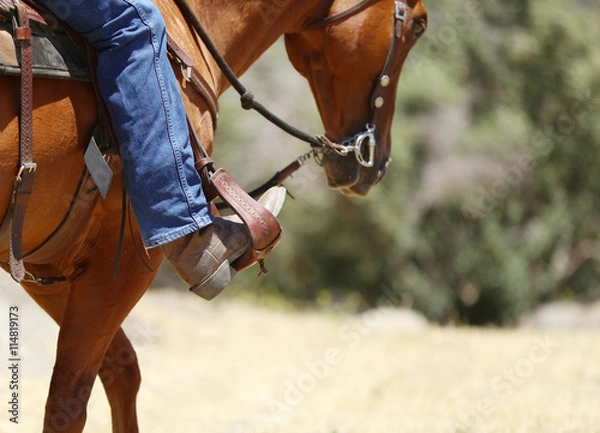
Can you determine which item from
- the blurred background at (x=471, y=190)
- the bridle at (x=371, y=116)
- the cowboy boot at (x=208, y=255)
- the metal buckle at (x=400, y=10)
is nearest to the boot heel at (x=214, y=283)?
the cowboy boot at (x=208, y=255)

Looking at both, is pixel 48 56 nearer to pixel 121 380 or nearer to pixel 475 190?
pixel 121 380

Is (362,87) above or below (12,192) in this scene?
above

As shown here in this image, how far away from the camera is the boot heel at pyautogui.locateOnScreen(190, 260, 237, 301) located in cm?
281

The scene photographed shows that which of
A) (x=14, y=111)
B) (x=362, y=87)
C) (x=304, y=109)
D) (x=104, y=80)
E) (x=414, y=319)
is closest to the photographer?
(x=14, y=111)

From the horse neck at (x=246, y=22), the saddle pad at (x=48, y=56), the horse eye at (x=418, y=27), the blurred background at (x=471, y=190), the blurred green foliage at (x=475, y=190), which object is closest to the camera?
the saddle pad at (x=48, y=56)

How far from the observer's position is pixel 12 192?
98.1 inches

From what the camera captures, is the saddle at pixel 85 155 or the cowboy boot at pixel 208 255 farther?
the cowboy boot at pixel 208 255

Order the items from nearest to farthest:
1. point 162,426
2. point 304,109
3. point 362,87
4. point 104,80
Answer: point 104,80 → point 362,87 → point 162,426 → point 304,109

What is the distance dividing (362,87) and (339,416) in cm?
266

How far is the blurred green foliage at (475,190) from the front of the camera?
14.6m

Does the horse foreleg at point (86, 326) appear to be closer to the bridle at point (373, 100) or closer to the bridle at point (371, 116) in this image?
the bridle at point (371, 116)

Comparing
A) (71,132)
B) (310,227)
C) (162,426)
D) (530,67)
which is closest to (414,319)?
(310,227)

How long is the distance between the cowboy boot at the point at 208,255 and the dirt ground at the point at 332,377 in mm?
2192

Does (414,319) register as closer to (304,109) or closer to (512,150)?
(304,109)
